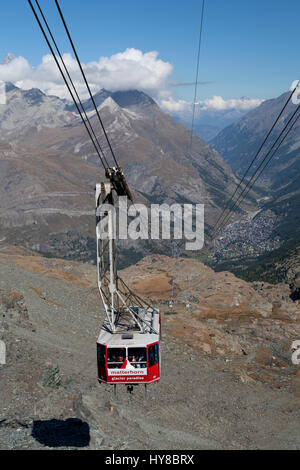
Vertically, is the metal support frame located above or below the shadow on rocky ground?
above

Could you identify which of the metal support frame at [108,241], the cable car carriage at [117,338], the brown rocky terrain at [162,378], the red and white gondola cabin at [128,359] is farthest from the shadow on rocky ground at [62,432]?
the metal support frame at [108,241]

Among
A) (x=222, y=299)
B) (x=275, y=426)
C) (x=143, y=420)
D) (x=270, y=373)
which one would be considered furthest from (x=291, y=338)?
(x=143, y=420)

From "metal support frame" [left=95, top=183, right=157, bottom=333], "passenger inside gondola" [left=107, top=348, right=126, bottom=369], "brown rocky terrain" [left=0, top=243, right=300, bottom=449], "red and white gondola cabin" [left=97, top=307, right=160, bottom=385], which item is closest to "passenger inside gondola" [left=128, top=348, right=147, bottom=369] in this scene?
"red and white gondola cabin" [left=97, top=307, right=160, bottom=385]

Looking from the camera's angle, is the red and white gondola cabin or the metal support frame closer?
the red and white gondola cabin

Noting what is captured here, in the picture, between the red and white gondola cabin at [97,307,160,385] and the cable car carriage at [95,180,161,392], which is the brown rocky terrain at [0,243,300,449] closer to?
the red and white gondola cabin at [97,307,160,385]

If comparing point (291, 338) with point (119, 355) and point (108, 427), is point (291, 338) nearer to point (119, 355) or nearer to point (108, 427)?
point (108, 427)

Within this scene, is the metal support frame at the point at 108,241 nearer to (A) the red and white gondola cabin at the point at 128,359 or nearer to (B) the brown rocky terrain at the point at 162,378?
(A) the red and white gondola cabin at the point at 128,359
